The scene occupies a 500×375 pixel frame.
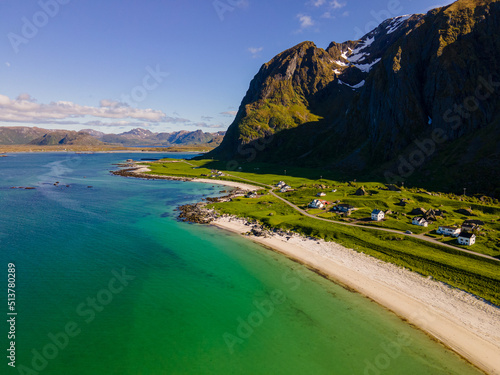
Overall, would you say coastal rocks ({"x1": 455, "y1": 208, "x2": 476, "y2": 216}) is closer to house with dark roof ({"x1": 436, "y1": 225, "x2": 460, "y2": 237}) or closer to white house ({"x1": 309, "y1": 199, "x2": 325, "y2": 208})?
house with dark roof ({"x1": 436, "y1": 225, "x2": 460, "y2": 237})

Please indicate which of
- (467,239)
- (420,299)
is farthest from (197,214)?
(467,239)

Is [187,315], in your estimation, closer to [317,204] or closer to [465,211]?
[317,204]

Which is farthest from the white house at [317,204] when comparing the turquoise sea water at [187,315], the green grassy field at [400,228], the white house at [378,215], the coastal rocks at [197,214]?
the turquoise sea water at [187,315]

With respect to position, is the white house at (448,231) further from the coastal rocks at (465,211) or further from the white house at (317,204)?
the white house at (317,204)

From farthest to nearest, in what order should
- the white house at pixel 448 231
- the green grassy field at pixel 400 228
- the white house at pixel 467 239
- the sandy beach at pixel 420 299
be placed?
the white house at pixel 448 231, the white house at pixel 467 239, the green grassy field at pixel 400 228, the sandy beach at pixel 420 299

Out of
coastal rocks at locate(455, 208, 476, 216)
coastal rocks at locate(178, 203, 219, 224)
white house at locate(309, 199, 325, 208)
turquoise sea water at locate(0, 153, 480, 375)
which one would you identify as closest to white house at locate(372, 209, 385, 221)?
white house at locate(309, 199, 325, 208)
